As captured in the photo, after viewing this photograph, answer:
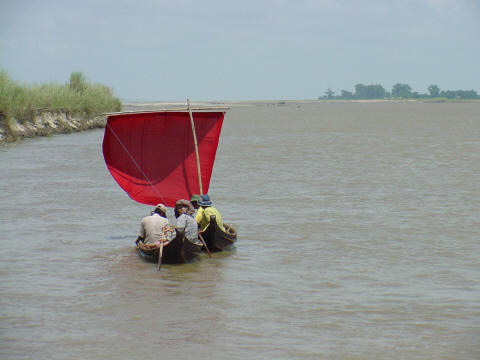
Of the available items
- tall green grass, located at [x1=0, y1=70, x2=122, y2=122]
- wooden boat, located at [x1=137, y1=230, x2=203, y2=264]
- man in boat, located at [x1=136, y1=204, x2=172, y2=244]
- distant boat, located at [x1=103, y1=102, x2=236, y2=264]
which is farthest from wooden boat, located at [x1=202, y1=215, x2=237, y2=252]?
tall green grass, located at [x1=0, y1=70, x2=122, y2=122]

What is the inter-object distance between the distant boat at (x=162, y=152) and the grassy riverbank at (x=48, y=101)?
2735cm

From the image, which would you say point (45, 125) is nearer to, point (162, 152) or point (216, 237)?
point (162, 152)

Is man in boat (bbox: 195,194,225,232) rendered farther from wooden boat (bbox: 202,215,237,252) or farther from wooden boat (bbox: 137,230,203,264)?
wooden boat (bbox: 137,230,203,264)

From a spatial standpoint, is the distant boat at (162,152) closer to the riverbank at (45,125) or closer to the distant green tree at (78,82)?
the riverbank at (45,125)

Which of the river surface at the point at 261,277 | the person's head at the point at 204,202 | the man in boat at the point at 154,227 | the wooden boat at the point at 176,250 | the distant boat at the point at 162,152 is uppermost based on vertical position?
the distant boat at the point at 162,152

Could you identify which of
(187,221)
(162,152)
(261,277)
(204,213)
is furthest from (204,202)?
(162,152)

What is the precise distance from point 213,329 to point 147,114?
778cm

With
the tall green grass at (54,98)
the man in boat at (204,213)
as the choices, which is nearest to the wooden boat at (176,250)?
the man in boat at (204,213)

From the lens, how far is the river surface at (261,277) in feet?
31.7

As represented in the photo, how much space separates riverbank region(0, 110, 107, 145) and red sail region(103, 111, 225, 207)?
27536 millimetres

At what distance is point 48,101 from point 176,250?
142 ft

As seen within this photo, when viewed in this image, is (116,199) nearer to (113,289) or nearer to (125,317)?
(113,289)

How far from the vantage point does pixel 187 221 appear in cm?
1371

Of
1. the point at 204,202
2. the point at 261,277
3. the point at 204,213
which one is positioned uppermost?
the point at 204,202
